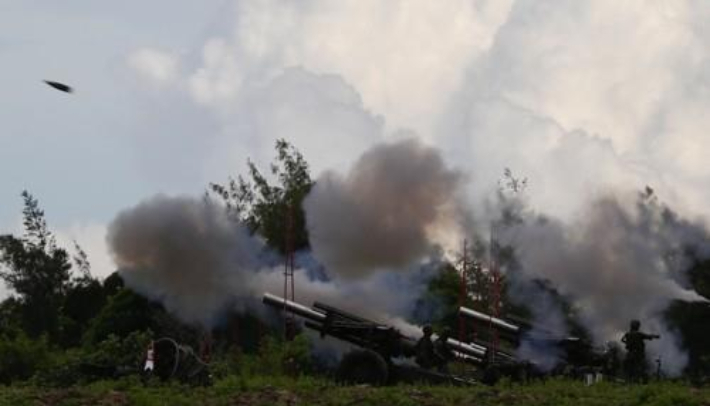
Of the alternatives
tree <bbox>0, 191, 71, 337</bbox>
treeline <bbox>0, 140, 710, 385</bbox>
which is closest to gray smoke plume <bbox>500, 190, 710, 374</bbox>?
treeline <bbox>0, 140, 710, 385</bbox>

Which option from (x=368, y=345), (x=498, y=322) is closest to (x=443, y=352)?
(x=368, y=345)

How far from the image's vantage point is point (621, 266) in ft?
129

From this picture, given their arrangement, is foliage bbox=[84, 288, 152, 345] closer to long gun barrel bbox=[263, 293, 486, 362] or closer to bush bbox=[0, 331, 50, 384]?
bush bbox=[0, 331, 50, 384]

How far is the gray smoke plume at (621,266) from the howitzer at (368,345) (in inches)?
143

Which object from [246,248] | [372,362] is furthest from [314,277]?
[372,362]

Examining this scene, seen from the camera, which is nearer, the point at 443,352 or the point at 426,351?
the point at 426,351

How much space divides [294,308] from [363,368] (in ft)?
9.48

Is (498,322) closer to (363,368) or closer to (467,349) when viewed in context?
(467,349)

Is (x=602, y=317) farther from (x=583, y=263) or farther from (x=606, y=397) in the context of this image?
(x=606, y=397)

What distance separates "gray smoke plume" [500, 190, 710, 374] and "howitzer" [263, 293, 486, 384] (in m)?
3.63

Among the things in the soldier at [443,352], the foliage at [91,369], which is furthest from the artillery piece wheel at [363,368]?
the foliage at [91,369]

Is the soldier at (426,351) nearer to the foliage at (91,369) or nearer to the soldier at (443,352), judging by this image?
the soldier at (443,352)

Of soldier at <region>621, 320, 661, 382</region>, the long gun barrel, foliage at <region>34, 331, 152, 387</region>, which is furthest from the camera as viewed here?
the long gun barrel

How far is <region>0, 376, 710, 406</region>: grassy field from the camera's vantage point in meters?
27.7
